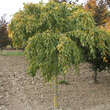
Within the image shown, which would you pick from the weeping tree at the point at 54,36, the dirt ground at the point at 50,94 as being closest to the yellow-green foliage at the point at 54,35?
the weeping tree at the point at 54,36

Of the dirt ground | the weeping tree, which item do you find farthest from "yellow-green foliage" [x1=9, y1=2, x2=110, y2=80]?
the dirt ground

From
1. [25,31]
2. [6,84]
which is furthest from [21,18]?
[6,84]

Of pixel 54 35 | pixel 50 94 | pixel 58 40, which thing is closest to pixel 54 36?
pixel 54 35

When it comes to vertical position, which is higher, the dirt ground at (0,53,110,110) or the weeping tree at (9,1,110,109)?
the weeping tree at (9,1,110,109)

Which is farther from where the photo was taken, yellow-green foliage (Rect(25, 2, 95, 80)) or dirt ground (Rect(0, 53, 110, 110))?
dirt ground (Rect(0, 53, 110, 110))

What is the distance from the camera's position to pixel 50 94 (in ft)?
23.7

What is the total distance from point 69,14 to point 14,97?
3930 mm

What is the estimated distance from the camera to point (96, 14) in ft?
45.6

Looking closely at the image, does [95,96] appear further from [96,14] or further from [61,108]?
[96,14]

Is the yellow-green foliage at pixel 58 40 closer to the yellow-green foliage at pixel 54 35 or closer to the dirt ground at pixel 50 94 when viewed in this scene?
the yellow-green foliage at pixel 54 35

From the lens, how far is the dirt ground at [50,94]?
6.07 metres

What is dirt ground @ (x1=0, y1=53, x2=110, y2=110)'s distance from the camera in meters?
→ 6.07

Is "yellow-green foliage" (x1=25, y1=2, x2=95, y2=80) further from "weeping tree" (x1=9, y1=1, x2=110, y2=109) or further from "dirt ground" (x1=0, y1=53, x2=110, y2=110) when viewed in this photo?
"dirt ground" (x1=0, y1=53, x2=110, y2=110)

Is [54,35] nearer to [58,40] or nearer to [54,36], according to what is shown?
[54,36]
